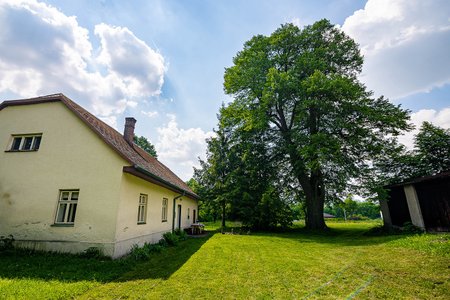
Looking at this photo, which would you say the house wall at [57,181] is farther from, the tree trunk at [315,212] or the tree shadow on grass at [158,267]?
the tree trunk at [315,212]

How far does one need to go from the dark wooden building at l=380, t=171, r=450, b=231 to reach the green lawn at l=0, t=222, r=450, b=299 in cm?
541

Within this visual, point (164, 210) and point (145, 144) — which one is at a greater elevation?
point (145, 144)

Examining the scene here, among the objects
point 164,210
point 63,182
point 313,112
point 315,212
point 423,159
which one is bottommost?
point 315,212

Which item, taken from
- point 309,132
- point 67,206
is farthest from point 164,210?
point 309,132

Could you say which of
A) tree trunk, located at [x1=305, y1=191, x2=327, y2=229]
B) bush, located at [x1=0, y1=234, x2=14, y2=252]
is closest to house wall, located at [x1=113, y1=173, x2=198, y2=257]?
bush, located at [x1=0, y1=234, x2=14, y2=252]

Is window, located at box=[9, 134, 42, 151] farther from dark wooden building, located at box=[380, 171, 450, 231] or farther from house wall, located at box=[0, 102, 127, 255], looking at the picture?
dark wooden building, located at box=[380, 171, 450, 231]

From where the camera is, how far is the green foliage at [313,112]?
16062mm

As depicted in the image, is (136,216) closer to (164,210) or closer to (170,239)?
(170,239)

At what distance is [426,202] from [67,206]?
18.6m

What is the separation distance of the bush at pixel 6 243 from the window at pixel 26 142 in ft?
11.4

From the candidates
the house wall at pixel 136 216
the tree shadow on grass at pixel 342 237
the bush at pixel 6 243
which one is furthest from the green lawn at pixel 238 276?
the tree shadow on grass at pixel 342 237

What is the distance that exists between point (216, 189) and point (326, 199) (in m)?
11.6

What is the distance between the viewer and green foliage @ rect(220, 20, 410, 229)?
1606cm

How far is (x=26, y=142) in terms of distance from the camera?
9477 mm
